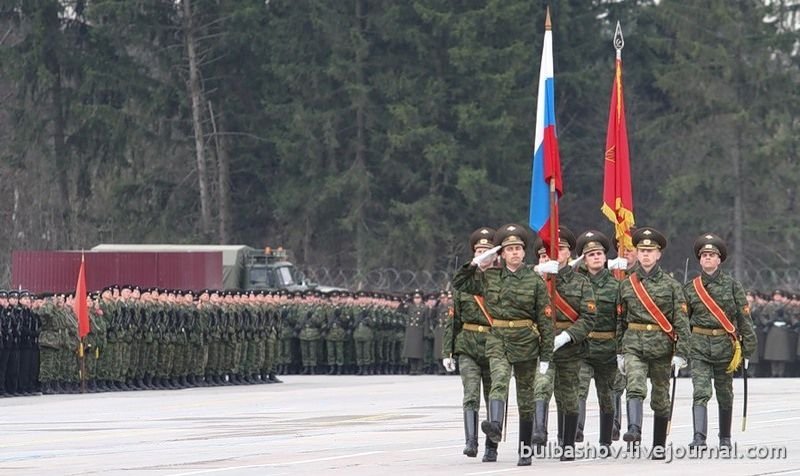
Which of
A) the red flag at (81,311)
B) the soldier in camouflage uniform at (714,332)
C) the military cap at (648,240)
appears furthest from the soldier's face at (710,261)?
the red flag at (81,311)

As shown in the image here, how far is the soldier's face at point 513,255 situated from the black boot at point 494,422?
3.44ft

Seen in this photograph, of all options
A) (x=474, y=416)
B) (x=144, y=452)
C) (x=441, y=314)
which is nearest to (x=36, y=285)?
(x=441, y=314)

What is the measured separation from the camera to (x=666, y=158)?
216ft

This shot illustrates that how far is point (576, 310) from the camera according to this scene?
15.3 m

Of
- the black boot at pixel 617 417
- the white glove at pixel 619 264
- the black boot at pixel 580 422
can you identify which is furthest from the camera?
the black boot at pixel 617 417

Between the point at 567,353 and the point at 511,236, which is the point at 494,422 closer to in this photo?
the point at 567,353

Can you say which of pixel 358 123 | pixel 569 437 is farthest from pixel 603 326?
pixel 358 123

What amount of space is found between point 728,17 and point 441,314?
2895cm

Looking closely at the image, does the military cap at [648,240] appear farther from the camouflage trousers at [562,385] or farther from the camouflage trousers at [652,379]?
the camouflage trousers at [562,385]

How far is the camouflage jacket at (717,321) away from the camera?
15531mm

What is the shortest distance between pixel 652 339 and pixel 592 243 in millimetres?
985

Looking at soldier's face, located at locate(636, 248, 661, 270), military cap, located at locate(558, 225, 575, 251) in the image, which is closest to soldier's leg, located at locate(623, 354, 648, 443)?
soldier's face, located at locate(636, 248, 661, 270)

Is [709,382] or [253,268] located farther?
[253,268]

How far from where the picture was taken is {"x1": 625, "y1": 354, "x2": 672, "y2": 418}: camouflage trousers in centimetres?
1511
